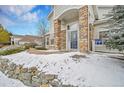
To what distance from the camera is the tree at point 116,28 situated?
8.67 feet

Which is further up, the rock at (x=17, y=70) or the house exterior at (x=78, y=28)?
the house exterior at (x=78, y=28)

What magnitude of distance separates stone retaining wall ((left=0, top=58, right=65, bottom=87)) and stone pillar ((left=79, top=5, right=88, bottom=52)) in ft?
1.96

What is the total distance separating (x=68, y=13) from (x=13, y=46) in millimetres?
961

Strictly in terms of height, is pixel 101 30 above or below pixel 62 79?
above

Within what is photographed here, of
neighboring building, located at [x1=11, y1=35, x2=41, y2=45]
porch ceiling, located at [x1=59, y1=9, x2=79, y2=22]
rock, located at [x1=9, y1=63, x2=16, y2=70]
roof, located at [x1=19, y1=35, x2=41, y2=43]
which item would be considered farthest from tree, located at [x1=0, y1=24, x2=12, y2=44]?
porch ceiling, located at [x1=59, y1=9, x2=79, y2=22]

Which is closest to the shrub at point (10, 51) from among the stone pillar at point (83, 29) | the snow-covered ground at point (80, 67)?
the snow-covered ground at point (80, 67)

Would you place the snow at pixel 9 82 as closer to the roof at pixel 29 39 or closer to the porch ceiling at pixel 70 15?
the roof at pixel 29 39

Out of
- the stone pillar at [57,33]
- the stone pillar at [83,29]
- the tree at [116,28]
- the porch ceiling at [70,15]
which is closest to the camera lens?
the tree at [116,28]

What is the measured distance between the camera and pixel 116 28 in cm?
268

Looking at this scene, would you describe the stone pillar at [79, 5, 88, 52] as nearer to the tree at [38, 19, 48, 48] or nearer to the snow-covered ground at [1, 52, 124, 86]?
the snow-covered ground at [1, 52, 124, 86]

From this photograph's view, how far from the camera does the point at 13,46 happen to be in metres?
3.06
